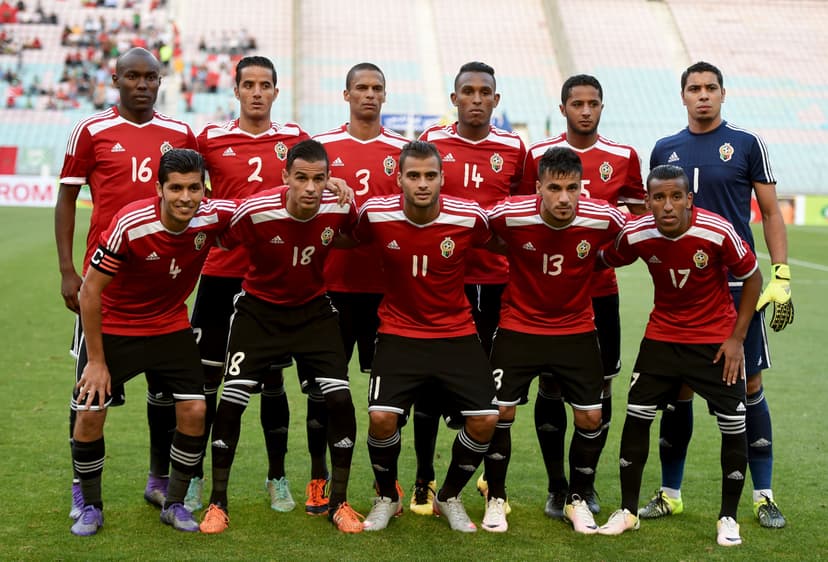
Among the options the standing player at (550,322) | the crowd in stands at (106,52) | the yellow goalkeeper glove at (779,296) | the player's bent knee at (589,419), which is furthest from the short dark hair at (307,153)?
the crowd in stands at (106,52)

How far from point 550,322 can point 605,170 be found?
3.35 ft

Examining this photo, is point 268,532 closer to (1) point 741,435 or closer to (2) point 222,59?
(1) point 741,435

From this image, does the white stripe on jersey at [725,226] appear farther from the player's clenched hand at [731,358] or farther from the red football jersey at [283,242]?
the red football jersey at [283,242]

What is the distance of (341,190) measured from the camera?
205 inches

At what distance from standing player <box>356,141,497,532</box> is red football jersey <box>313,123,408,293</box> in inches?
17.0

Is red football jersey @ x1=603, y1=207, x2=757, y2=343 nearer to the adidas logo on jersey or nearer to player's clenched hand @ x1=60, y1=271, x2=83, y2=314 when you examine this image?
the adidas logo on jersey

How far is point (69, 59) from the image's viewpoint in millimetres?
38656

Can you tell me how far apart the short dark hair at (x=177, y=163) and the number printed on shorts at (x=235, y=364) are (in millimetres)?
958

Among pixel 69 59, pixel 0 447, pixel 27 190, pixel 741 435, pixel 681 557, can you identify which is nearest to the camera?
pixel 681 557

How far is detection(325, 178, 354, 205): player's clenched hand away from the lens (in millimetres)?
5184

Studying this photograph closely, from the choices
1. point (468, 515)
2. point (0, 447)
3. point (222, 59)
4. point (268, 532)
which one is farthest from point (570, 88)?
point (222, 59)

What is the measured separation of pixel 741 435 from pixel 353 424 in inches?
78.4

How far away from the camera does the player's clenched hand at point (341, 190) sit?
5184 millimetres

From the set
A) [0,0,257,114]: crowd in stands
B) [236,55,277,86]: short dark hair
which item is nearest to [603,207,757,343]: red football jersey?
[236,55,277,86]: short dark hair
